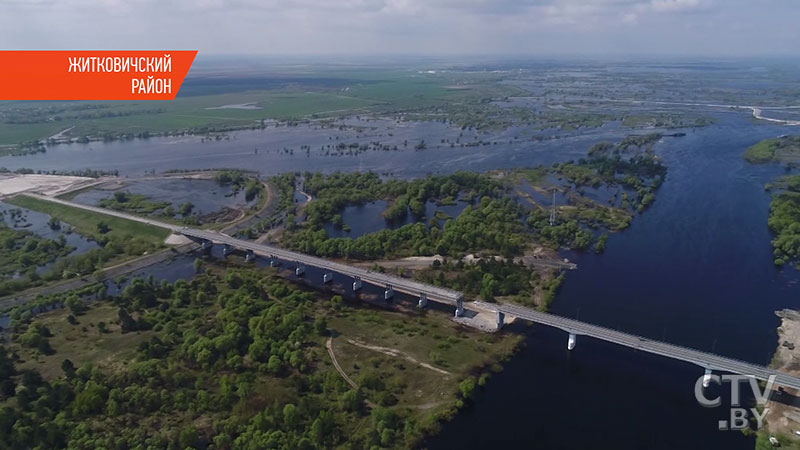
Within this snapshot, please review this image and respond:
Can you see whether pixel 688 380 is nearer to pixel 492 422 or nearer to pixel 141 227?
pixel 492 422

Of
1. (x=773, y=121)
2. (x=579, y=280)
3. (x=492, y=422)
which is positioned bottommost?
(x=492, y=422)

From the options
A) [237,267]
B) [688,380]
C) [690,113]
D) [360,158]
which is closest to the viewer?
[688,380]

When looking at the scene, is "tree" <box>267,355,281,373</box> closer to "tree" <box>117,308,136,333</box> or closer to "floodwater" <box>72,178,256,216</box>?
"tree" <box>117,308,136,333</box>

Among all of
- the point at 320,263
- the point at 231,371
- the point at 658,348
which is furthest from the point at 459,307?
the point at 231,371

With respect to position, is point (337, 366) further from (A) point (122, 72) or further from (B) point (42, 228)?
(B) point (42, 228)

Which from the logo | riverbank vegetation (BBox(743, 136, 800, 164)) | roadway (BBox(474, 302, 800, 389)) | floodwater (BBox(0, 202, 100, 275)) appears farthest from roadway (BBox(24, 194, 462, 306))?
riverbank vegetation (BBox(743, 136, 800, 164))

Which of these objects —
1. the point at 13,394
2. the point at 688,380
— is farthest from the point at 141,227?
the point at 688,380
